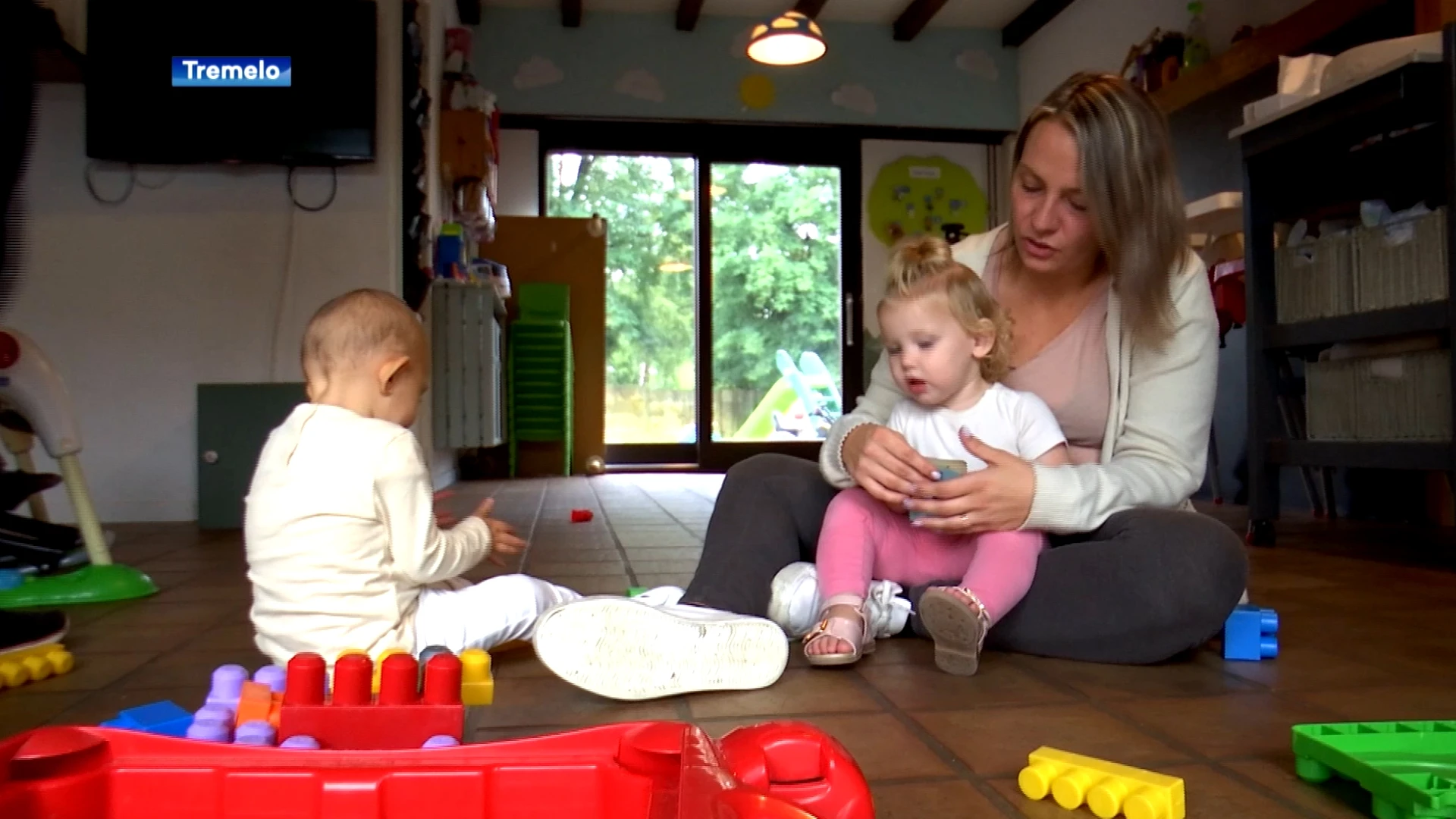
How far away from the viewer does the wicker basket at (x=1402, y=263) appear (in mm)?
2170

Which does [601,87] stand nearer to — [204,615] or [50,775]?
[204,615]

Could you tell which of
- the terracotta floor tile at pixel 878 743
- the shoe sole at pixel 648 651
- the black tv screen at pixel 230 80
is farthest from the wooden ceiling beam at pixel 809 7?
the terracotta floor tile at pixel 878 743

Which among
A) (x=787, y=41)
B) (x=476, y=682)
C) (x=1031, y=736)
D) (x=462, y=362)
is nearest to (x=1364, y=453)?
(x=1031, y=736)

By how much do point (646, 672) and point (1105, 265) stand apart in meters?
0.87

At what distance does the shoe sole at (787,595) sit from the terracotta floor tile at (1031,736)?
12.6 inches

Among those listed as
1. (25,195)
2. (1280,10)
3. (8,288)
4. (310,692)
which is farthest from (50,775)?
(1280,10)

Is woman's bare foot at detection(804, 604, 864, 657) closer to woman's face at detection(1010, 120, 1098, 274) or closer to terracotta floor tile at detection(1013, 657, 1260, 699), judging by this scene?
terracotta floor tile at detection(1013, 657, 1260, 699)

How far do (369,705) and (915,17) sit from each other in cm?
588

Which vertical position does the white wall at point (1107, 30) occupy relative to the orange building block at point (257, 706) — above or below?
above

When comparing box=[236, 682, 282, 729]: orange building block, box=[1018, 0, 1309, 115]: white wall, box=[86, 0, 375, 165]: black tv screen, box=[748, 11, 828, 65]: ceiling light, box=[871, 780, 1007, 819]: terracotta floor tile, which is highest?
box=[1018, 0, 1309, 115]: white wall

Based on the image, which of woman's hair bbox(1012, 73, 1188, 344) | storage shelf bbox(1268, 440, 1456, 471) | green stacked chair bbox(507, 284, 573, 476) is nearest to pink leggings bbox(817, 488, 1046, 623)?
woman's hair bbox(1012, 73, 1188, 344)

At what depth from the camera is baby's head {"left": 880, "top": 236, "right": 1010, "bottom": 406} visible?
54.7 inches

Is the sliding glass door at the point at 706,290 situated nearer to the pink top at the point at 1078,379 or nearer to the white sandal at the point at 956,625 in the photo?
the pink top at the point at 1078,379

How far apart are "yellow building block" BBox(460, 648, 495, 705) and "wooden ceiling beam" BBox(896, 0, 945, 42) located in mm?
5413
